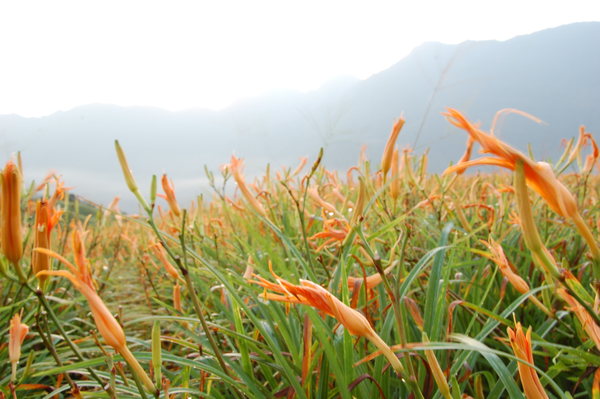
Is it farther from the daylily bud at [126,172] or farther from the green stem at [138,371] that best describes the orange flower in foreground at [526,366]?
the daylily bud at [126,172]

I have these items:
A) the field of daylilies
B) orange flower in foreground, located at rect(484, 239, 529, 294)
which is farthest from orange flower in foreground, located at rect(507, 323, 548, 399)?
orange flower in foreground, located at rect(484, 239, 529, 294)

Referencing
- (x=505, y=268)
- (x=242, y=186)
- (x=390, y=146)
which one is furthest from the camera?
(x=242, y=186)

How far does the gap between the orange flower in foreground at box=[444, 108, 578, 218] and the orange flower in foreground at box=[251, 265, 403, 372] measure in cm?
17

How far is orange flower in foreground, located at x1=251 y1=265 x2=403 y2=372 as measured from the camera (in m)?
0.43

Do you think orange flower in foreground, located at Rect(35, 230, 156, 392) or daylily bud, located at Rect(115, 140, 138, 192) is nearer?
orange flower in foreground, located at Rect(35, 230, 156, 392)

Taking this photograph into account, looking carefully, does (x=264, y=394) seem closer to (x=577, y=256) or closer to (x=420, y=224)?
(x=420, y=224)

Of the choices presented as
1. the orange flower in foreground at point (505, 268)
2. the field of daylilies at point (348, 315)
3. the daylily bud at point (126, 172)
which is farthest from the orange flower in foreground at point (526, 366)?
the daylily bud at point (126, 172)

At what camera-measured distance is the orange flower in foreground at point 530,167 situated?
371mm

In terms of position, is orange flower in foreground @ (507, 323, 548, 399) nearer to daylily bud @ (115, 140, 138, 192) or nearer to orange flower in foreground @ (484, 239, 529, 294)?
orange flower in foreground @ (484, 239, 529, 294)

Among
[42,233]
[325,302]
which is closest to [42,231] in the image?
[42,233]

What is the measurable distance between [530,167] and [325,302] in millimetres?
217

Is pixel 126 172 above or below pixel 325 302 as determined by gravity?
above

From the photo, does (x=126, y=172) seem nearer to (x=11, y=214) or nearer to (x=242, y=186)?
(x=11, y=214)

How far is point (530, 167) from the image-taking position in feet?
1.22
